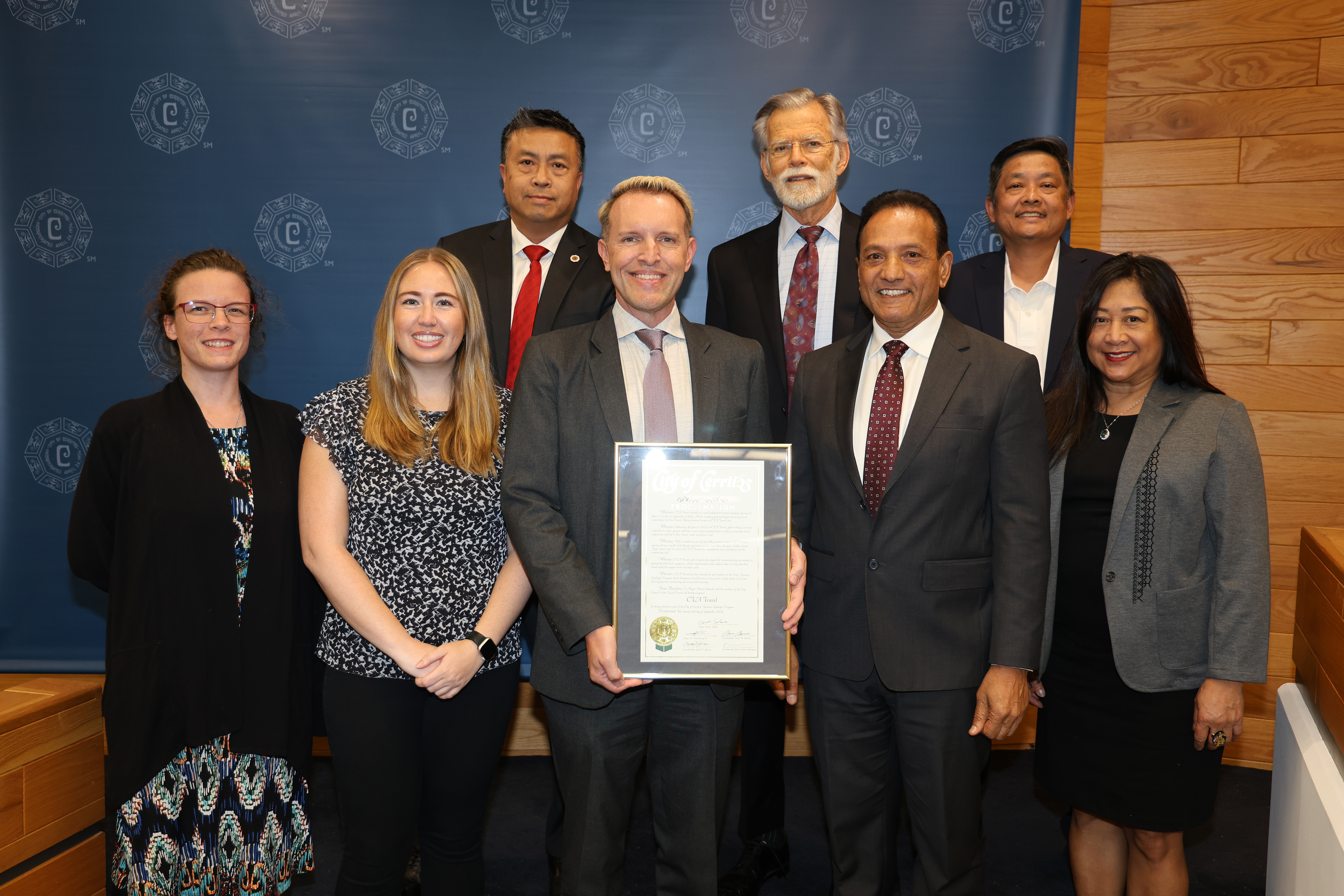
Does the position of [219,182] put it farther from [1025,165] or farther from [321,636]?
A: [1025,165]

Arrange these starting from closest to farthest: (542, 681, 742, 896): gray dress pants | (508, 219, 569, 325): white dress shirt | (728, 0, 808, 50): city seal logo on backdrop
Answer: (542, 681, 742, 896): gray dress pants → (508, 219, 569, 325): white dress shirt → (728, 0, 808, 50): city seal logo on backdrop

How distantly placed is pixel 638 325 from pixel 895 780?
50.0 inches

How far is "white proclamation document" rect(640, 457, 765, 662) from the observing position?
1.80 meters

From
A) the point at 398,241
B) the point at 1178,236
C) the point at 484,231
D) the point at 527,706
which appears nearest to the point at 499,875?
the point at 527,706

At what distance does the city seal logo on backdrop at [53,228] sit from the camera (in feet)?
11.6

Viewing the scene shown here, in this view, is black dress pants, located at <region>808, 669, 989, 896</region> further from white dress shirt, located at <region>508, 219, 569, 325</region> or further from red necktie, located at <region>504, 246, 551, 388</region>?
A: white dress shirt, located at <region>508, 219, 569, 325</region>

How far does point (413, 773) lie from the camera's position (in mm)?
1981

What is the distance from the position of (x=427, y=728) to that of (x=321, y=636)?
0.35 m

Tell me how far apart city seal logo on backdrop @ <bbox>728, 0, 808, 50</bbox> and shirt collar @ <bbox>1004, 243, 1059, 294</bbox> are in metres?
1.39

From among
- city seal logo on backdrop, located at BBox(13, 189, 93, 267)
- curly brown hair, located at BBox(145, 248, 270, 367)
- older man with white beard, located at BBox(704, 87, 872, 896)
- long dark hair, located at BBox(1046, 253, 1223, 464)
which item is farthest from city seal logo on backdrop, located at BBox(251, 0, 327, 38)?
long dark hair, located at BBox(1046, 253, 1223, 464)

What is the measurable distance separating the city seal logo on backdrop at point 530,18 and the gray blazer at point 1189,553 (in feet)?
9.00

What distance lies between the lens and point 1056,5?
334cm

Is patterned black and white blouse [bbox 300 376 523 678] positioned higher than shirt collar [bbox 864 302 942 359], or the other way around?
shirt collar [bbox 864 302 942 359]

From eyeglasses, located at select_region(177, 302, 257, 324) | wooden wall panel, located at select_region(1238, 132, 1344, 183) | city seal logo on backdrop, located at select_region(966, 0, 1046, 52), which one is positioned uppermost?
city seal logo on backdrop, located at select_region(966, 0, 1046, 52)
